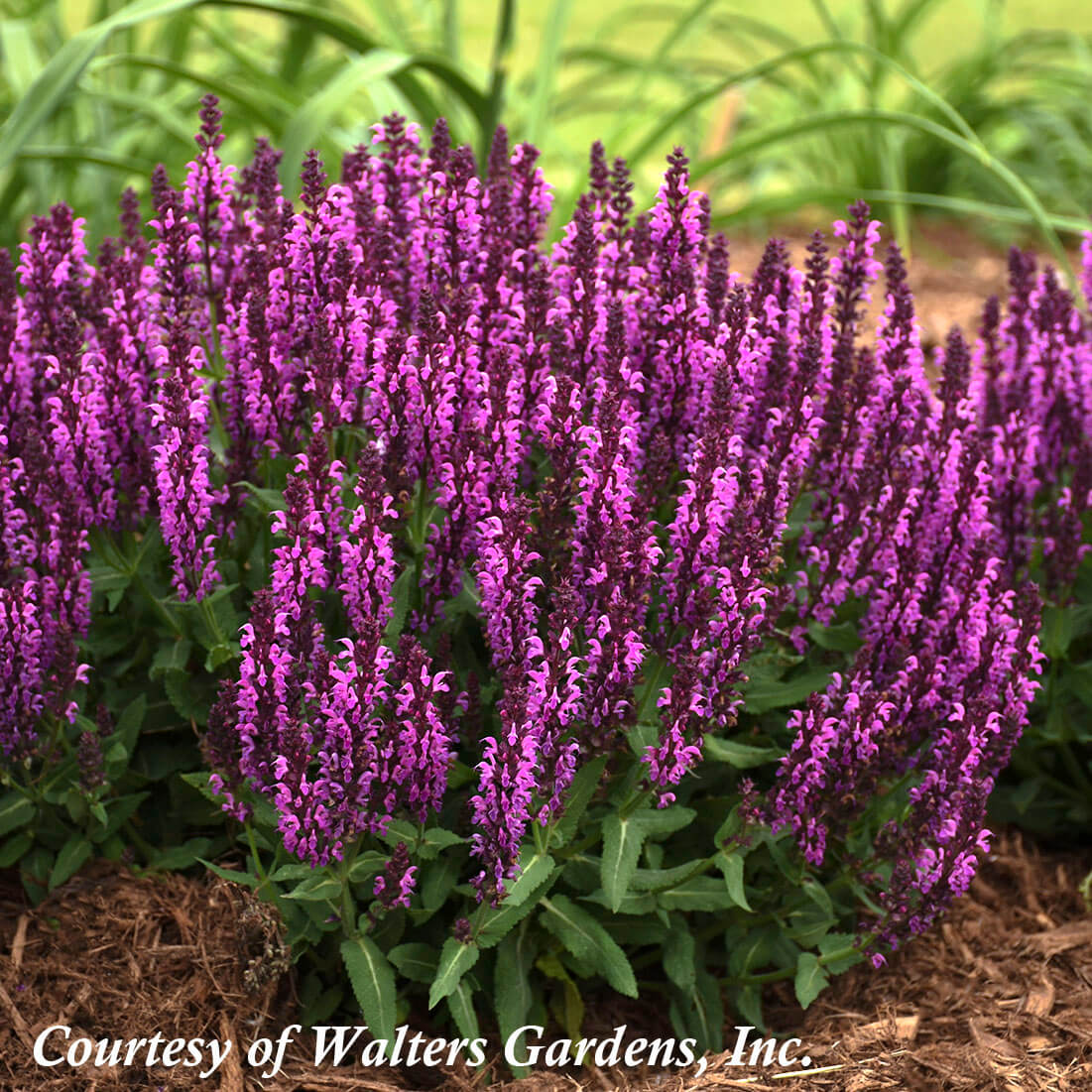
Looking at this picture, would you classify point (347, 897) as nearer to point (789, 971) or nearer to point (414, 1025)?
point (414, 1025)

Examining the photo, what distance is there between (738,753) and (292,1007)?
1.15 m

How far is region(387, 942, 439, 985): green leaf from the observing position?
9.70 ft

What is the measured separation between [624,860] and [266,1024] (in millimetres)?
930

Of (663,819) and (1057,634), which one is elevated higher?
(1057,634)

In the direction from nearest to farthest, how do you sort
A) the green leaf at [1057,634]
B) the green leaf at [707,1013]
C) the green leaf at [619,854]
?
the green leaf at [619,854]
the green leaf at [707,1013]
the green leaf at [1057,634]

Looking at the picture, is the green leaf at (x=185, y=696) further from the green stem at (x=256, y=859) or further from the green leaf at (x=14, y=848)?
the green leaf at (x=14, y=848)

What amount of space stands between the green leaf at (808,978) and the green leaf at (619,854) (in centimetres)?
48

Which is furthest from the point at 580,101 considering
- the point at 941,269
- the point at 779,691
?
the point at 779,691

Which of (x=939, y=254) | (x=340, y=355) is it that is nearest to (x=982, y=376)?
(x=340, y=355)

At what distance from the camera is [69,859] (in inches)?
127

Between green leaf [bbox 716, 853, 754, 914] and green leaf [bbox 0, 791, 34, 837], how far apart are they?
5.13 ft

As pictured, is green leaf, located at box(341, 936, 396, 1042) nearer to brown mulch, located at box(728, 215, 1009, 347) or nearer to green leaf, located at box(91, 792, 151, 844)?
green leaf, located at box(91, 792, 151, 844)

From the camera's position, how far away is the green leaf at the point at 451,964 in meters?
2.71

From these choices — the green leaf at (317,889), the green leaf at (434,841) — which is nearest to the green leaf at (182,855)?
the green leaf at (317,889)
